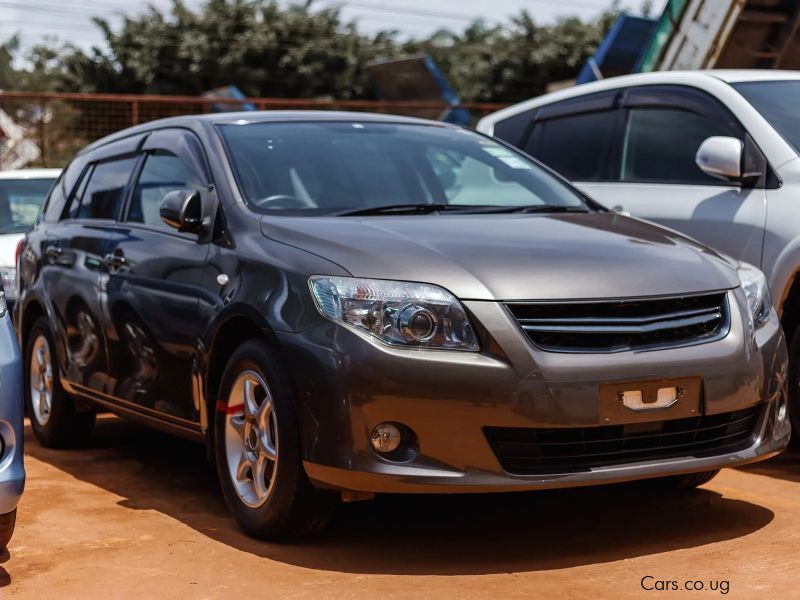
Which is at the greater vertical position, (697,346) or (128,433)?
(697,346)

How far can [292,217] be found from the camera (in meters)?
5.02

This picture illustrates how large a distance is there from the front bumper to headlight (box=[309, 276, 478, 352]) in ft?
0.15

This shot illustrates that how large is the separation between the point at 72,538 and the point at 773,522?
2.56m

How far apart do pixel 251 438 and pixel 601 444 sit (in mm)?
1272

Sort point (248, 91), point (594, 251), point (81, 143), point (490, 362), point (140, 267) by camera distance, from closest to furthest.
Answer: point (490, 362)
point (594, 251)
point (140, 267)
point (81, 143)
point (248, 91)

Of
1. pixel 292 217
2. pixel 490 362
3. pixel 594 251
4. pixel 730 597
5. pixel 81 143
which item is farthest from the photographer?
pixel 81 143

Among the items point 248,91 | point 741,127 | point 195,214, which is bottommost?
point 248,91

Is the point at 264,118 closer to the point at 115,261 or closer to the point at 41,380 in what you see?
the point at 115,261

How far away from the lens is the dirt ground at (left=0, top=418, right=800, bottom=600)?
4.14 metres

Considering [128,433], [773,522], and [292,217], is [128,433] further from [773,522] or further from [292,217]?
[773,522]

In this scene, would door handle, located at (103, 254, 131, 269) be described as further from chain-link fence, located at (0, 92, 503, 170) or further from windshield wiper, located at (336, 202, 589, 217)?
chain-link fence, located at (0, 92, 503, 170)

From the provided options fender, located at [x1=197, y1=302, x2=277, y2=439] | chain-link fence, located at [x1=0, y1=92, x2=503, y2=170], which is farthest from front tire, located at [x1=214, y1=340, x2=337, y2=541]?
chain-link fence, located at [x1=0, y1=92, x2=503, y2=170]

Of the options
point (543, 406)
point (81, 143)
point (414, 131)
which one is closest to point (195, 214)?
point (414, 131)

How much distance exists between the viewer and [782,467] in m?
5.91
